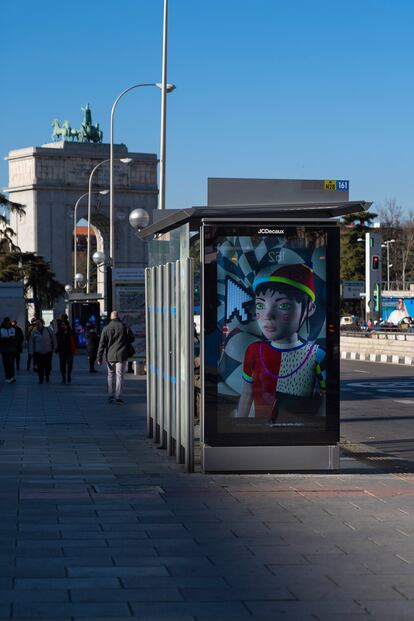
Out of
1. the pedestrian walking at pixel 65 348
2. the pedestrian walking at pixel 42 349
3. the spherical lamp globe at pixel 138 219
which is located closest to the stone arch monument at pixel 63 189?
the spherical lamp globe at pixel 138 219

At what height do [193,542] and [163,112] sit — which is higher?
[163,112]

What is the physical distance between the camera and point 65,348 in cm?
3206

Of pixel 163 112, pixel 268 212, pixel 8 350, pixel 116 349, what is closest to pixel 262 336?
pixel 268 212

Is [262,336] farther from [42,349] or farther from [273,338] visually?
[42,349]

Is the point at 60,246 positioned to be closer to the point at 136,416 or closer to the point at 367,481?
the point at 136,416

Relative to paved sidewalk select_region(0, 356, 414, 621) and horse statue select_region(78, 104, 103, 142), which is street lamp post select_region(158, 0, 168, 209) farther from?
horse statue select_region(78, 104, 103, 142)

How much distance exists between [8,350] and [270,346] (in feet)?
66.5

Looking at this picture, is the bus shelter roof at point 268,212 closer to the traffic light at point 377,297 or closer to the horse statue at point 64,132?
the traffic light at point 377,297

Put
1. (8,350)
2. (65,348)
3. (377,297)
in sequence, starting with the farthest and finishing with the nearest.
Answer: (377,297), (65,348), (8,350)

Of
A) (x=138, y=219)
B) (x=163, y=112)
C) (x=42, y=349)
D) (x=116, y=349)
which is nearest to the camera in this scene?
(x=116, y=349)

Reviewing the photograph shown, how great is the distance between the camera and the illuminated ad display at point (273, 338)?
12.0 metres

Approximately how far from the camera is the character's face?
12148 mm

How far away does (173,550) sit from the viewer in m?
8.10

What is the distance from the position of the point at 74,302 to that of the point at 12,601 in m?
47.4
